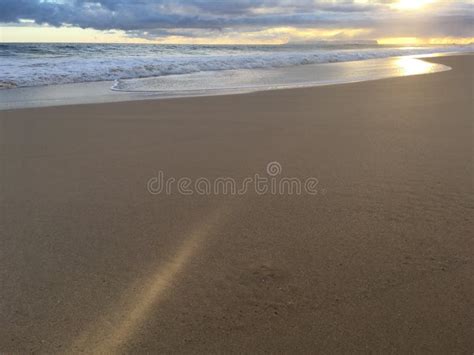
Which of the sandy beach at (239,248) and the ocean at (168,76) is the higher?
the ocean at (168,76)

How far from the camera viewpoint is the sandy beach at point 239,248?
1.79 metres

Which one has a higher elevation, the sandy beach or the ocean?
the ocean

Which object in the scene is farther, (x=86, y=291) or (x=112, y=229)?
(x=112, y=229)

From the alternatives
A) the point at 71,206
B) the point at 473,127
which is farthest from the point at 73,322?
the point at 473,127

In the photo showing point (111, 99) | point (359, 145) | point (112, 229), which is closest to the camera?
point (112, 229)

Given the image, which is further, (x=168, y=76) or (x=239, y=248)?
(x=168, y=76)

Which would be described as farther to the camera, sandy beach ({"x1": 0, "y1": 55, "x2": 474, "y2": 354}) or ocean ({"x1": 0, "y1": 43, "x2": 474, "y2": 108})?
ocean ({"x1": 0, "y1": 43, "x2": 474, "y2": 108})

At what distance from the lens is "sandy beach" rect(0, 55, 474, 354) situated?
1.79 m

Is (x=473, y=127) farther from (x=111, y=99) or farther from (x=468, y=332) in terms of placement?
(x=111, y=99)

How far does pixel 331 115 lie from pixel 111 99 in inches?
170

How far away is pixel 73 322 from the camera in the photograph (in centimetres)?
186

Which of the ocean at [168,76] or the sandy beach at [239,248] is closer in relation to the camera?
the sandy beach at [239,248]

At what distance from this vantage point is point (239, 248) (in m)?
2.44

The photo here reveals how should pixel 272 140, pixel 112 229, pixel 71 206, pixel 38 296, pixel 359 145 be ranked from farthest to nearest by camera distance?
pixel 272 140, pixel 359 145, pixel 71 206, pixel 112 229, pixel 38 296
